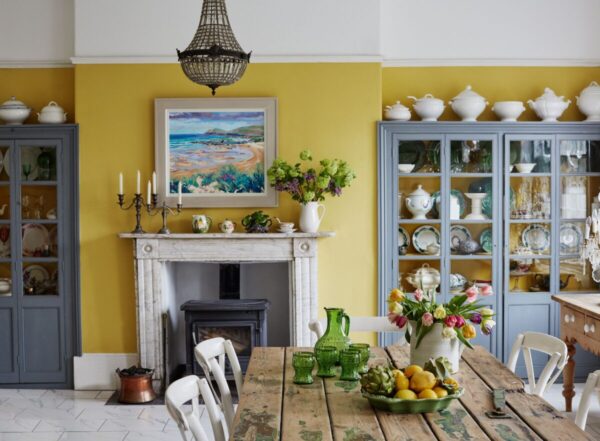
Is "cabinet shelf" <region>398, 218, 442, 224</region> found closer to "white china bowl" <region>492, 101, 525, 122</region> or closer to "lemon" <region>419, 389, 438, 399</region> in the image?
"white china bowl" <region>492, 101, 525, 122</region>

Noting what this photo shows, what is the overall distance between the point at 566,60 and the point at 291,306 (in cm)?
287

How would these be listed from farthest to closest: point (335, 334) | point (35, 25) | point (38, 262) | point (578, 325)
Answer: point (35, 25), point (38, 262), point (578, 325), point (335, 334)

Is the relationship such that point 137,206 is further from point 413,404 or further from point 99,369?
point 413,404

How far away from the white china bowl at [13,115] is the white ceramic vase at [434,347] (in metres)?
3.99

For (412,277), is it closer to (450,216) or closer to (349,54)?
(450,216)

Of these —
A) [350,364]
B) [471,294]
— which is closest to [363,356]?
[350,364]

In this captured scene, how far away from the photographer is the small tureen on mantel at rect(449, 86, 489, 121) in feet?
20.6

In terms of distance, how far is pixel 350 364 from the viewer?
136 inches

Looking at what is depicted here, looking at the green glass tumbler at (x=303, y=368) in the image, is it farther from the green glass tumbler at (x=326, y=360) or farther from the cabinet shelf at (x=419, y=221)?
the cabinet shelf at (x=419, y=221)

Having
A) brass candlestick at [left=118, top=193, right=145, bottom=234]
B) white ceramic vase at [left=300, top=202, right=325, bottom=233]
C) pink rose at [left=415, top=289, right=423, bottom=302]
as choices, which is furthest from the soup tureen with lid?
pink rose at [left=415, top=289, right=423, bottom=302]

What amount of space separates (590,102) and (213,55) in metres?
3.68

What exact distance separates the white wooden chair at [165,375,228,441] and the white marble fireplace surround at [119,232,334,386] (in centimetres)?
287

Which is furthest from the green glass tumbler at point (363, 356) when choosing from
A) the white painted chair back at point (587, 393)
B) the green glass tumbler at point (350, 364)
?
the white painted chair back at point (587, 393)

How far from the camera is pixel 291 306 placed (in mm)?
6203
